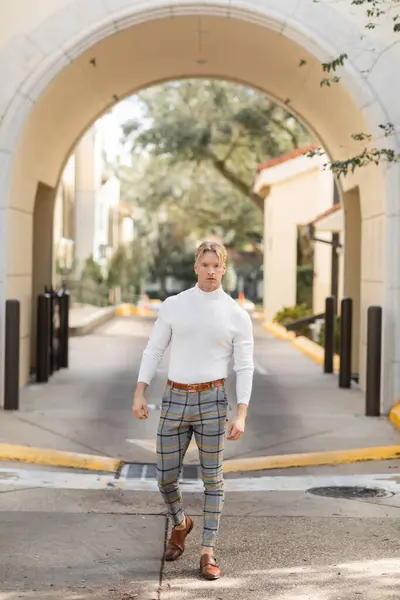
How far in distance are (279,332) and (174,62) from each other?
13342 millimetres

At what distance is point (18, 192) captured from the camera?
12484mm

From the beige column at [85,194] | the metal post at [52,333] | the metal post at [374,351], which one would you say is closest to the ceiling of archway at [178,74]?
the metal post at [52,333]

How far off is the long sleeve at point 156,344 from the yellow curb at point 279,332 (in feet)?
62.1

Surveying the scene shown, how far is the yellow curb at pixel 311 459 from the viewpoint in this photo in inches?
363

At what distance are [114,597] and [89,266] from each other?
29.5m

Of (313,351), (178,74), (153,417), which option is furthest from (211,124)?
(153,417)

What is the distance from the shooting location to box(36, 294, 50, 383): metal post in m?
14.0

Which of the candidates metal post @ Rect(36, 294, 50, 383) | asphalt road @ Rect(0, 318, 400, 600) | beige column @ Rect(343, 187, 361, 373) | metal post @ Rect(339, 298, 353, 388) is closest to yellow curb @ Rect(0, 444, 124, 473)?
asphalt road @ Rect(0, 318, 400, 600)

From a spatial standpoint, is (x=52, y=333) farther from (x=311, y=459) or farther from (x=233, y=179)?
(x=233, y=179)

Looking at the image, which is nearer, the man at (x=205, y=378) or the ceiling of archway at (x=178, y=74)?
the man at (x=205, y=378)

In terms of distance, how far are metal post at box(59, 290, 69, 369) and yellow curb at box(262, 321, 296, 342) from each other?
9.32 meters

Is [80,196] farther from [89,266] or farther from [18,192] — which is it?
[18,192]

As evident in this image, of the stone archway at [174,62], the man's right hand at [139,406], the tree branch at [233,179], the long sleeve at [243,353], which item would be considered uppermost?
the tree branch at [233,179]

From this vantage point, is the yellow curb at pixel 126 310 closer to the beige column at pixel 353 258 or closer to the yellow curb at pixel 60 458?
the beige column at pixel 353 258
